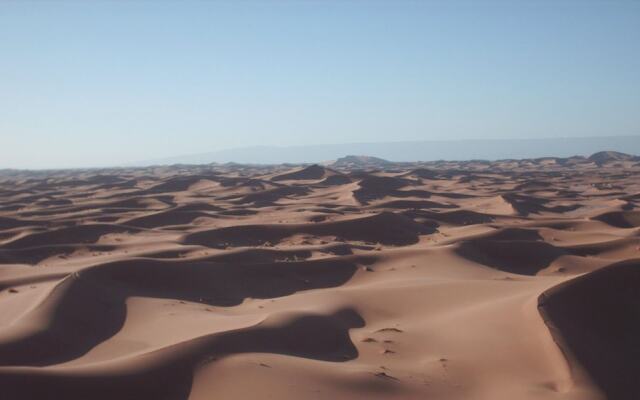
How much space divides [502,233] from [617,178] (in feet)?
98.6

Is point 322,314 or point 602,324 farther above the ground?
point 602,324

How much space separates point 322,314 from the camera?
6.36m

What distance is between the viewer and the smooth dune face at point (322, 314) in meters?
4.30

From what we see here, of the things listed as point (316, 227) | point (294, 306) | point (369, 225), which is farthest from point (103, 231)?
point (294, 306)

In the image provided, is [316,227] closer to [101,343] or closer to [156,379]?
[101,343]

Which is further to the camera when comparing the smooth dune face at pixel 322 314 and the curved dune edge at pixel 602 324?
the curved dune edge at pixel 602 324

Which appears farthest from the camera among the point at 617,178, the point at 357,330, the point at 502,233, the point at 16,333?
the point at 617,178

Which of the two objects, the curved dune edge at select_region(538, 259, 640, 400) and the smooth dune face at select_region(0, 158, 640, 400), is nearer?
the smooth dune face at select_region(0, 158, 640, 400)

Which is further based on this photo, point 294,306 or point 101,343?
point 294,306

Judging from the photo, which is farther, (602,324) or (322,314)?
(322,314)

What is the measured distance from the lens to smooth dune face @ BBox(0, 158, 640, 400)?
14.1ft

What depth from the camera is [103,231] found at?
14.6 metres

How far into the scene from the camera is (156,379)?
430 cm

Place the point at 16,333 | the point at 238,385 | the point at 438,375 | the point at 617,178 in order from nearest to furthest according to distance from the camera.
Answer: the point at 238,385 → the point at 438,375 → the point at 16,333 → the point at 617,178
